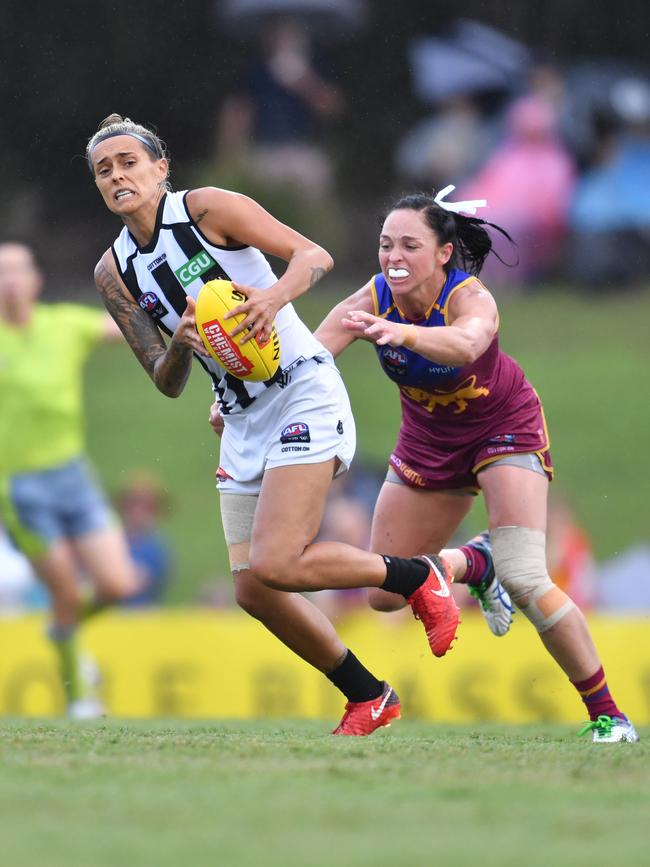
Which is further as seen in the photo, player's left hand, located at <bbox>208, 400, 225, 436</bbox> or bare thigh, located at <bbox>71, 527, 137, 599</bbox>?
bare thigh, located at <bbox>71, 527, 137, 599</bbox>

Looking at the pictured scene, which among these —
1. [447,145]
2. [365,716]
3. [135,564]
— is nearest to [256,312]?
[365,716]

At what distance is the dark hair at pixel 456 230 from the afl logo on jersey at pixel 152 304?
1.00 meters

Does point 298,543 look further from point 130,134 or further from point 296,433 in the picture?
point 130,134

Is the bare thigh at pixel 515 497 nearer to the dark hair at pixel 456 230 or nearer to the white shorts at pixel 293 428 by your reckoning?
the white shorts at pixel 293 428

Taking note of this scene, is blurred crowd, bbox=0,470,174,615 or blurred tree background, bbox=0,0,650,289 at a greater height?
blurred tree background, bbox=0,0,650,289

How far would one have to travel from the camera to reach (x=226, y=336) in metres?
5.36

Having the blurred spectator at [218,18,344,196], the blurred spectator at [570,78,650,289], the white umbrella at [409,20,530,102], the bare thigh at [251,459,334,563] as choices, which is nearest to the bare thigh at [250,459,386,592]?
the bare thigh at [251,459,334,563]

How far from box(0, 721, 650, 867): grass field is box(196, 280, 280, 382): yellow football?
132 centimetres

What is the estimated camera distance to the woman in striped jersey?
18.4 feet

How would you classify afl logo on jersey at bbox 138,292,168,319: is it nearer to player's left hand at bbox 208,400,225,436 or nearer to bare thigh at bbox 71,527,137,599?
player's left hand at bbox 208,400,225,436

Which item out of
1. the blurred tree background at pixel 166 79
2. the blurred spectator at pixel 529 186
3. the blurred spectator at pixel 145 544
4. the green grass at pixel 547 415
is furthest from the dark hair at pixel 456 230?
the blurred tree background at pixel 166 79

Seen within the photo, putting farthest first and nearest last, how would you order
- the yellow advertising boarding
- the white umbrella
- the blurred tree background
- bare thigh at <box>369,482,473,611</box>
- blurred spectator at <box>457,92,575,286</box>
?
1. the white umbrella
2. the blurred tree background
3. blurred spectator at <box>457,92,575,286</box>
4. the yellow advertising boarding
5. bare thigh at <box>369,482,473,611</box>

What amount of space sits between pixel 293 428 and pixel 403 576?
0.70 metres

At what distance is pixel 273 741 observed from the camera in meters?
5.50
